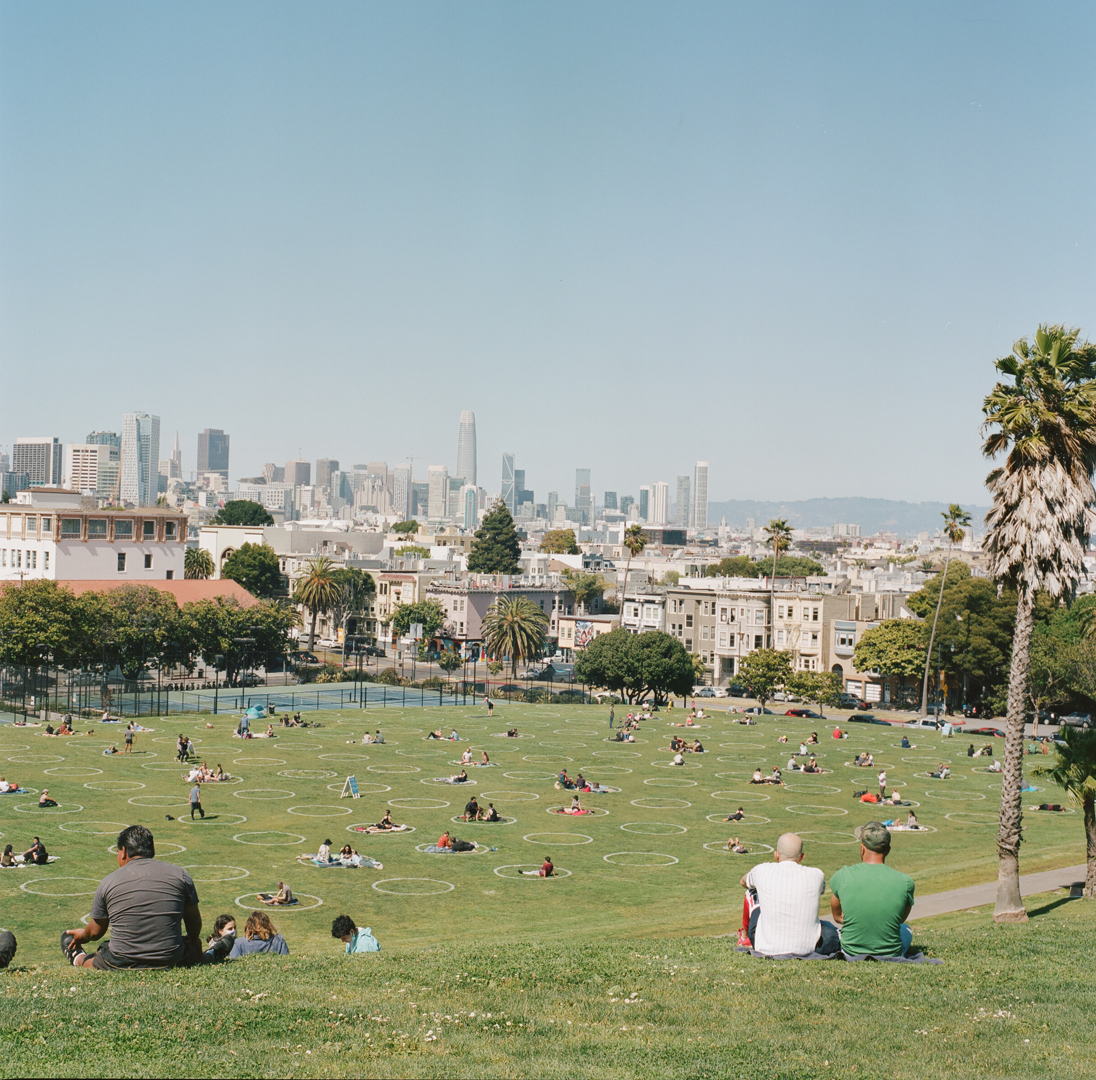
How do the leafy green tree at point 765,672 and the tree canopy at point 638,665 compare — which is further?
the leafy green tree at point 765,672

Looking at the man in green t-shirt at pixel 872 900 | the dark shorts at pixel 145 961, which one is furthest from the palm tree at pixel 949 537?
the dark shorts at pixel 145 961

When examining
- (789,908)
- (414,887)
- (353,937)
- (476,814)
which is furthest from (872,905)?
(476,814)

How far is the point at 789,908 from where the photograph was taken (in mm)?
14812

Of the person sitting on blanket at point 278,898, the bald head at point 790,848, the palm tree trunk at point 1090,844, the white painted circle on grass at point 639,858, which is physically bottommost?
the white painted circle on grass at point 639,858

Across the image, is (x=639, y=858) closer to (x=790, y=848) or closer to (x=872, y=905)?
(x=872, y=905)

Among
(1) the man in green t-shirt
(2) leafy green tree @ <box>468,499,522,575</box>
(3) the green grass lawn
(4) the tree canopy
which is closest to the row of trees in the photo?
(3) the green grass lawn

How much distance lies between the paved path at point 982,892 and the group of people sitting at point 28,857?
2530cm

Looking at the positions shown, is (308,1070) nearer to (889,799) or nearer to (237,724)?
(889,799)

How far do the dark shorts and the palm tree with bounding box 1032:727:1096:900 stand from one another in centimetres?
2571

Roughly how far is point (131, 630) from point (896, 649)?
66.0m

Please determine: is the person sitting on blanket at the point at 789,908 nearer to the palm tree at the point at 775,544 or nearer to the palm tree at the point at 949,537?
the palm tree at the point at 949,537

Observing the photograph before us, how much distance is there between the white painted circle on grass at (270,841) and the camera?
1575 inches

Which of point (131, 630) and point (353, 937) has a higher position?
point (353, 937)

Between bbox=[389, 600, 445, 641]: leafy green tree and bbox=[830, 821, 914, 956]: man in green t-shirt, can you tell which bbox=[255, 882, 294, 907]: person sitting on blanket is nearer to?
bbox=[830, 821, 914, 956]: man in green t-shirt
